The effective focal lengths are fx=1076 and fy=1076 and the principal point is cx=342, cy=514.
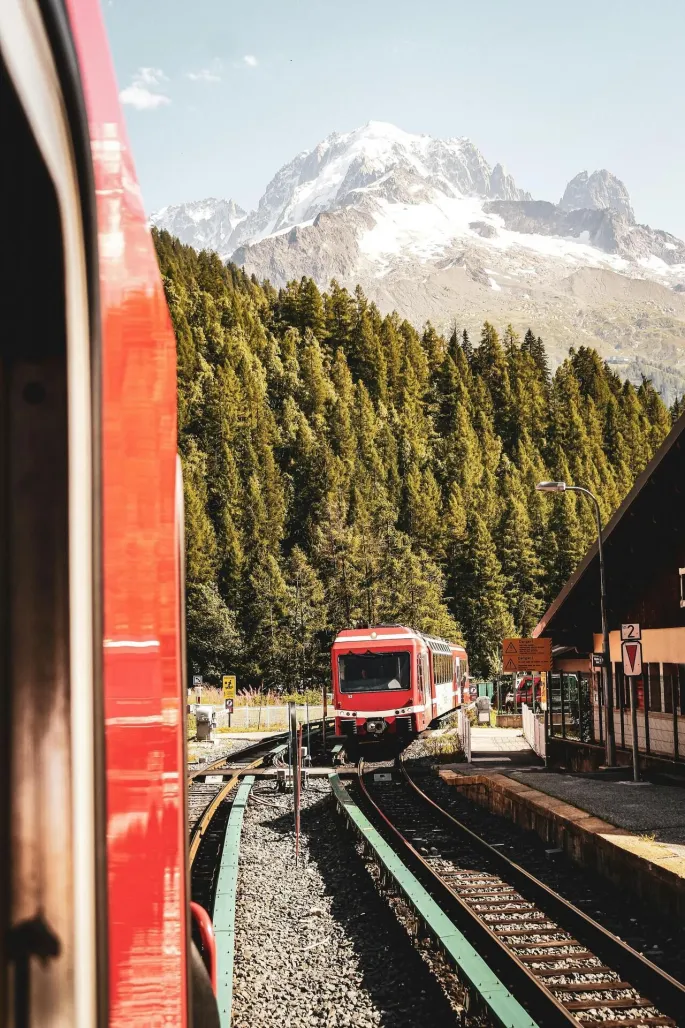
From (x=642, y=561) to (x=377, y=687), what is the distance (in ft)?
25.7

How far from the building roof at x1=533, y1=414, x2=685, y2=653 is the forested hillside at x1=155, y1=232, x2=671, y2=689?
4806cm

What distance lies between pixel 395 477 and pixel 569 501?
18172 millimetres

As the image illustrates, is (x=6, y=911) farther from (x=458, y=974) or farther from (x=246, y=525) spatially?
(x=246, y=525)

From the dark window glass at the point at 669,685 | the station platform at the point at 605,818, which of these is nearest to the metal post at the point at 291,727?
the station platform at the point at 605,818

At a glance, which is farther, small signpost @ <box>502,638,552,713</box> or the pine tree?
the pine tree

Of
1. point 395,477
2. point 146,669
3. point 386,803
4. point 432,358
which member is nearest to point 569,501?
point 395,477

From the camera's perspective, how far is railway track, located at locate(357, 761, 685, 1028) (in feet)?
23.0

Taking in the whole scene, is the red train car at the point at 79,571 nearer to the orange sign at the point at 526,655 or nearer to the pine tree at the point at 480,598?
the orange sign at the point at 526,655

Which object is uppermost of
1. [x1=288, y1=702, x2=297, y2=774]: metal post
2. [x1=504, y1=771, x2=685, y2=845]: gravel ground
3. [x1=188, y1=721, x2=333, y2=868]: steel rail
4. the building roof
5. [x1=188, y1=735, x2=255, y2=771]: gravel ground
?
the building roof

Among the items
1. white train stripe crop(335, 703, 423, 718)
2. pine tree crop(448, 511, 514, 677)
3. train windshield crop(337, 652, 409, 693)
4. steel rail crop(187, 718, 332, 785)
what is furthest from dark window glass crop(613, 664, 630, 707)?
pine tree crop(448, 511, 514, 677)

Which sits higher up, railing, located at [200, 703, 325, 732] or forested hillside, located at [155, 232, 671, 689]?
forested hillside, located at [155, 232, 671, 689]

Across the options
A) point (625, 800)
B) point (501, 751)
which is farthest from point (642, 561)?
point (501, 751)

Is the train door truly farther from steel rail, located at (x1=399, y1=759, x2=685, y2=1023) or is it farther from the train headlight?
the train headlight

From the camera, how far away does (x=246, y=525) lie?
9869cm
